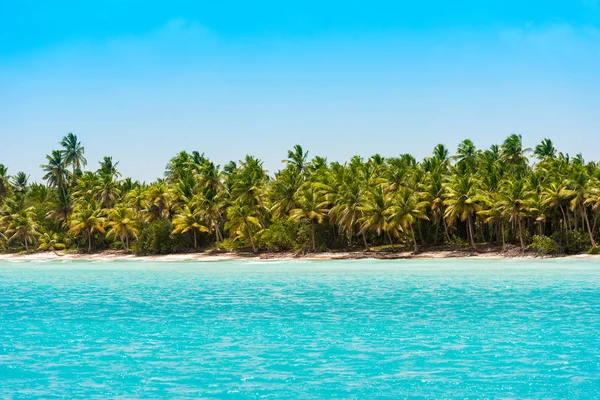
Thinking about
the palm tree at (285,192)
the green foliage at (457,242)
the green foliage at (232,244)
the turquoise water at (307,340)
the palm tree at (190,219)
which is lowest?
the turquoise water at (307,340)

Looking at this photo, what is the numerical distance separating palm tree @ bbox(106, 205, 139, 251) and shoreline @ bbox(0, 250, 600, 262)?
2.72 metres

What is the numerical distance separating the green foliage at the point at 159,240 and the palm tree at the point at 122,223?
1538mm

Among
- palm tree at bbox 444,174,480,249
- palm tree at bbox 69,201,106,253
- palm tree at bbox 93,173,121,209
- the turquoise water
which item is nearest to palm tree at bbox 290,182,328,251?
palm tree at bbox 444,174,480,249

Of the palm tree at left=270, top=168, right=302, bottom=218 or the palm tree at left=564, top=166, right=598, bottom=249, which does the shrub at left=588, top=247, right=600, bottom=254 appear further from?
the palm tree at left=270, top=168, right=302, bottom=218

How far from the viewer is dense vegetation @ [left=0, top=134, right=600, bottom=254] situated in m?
61.6

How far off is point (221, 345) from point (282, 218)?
5526 cm

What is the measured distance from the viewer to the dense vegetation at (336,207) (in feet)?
202

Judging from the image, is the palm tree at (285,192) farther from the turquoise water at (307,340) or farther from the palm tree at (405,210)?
the turquoise water at (307,340)

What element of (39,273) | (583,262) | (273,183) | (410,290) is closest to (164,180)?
(273,183)

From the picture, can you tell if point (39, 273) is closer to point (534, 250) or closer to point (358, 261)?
point (358, 261)

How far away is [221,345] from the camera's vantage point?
61.4 feet

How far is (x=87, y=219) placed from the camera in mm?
81188

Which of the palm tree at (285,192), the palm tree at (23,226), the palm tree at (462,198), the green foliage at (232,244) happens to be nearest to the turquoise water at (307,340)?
Result: the palm tree at (462,198)

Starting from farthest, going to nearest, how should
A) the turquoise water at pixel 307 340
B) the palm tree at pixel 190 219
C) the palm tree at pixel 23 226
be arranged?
the palm tree at pixel 23 226
the palm tree at pixel 190 219
the turquoise water at pixel 307 340
